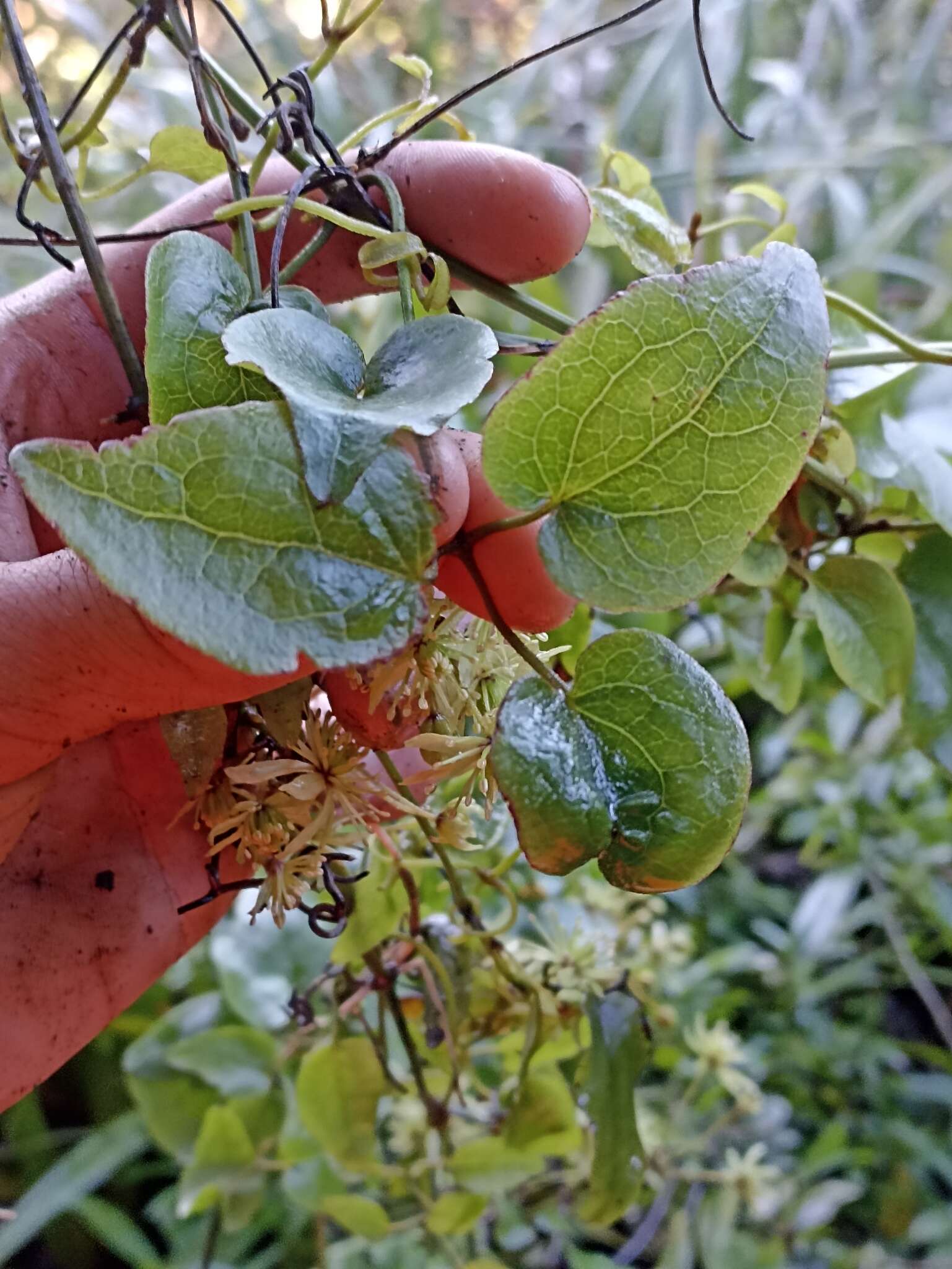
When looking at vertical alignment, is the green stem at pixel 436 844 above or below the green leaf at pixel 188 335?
below

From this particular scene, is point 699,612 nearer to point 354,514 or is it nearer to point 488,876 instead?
point 488,876

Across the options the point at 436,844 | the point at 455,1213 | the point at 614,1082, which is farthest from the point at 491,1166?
the point at 436,844

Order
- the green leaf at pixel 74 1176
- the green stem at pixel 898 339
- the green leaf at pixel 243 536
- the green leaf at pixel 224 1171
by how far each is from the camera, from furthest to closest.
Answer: the green leaf at pixel 74 1176, the green leaf at pixel 224 1171, the green stem at pixel 898 339, the green leaf at pixel 243 536

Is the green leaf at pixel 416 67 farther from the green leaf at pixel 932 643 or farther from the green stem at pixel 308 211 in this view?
the green leaf at pixel 932 643

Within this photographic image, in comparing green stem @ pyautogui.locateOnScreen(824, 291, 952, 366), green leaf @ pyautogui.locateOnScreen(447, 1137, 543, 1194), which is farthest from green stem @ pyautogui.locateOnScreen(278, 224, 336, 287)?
green leaf @ pyautogui.locateOnScreen(447, 1137, 543, 1194)

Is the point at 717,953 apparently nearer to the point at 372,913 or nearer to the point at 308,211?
the point at 372,913

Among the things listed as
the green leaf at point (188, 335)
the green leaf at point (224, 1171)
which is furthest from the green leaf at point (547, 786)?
the green leaf at point (224, 1171)
